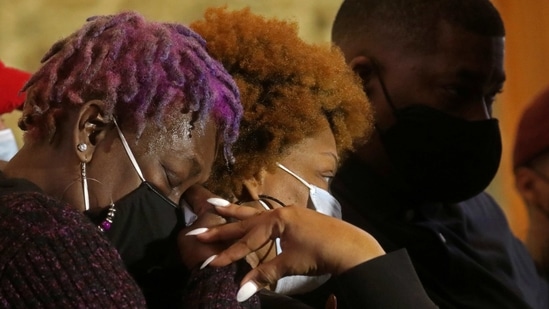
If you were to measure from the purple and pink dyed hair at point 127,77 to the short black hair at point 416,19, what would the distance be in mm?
789

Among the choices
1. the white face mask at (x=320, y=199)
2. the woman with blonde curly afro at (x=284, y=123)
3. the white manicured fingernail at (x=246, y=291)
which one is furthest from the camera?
the white face mask at (x=320, y=199)

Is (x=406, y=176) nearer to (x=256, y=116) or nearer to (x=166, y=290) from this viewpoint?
(x=256, y=116)

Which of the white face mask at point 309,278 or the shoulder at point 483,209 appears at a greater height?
the white face mask at point 309,278

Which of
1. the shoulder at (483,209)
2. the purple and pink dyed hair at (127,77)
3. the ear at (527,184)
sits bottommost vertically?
the shoulder at (483,209)

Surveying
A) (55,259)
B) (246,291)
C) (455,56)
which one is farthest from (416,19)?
(55,259)

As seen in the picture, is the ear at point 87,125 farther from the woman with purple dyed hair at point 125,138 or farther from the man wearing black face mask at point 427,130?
the man wearing black face mask at point 427,130

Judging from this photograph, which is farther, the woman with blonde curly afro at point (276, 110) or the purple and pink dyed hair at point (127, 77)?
the woman with blonde curly afro at point (276, 110)

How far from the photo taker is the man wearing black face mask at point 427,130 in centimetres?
173

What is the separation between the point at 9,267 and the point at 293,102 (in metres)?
0.56

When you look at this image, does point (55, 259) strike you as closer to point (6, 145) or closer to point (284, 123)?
point (284, 123)

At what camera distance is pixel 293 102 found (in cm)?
129

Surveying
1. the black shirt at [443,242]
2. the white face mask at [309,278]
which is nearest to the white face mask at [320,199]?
the white face mask at [309,278]

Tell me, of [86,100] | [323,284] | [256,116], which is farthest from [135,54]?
[323,284]

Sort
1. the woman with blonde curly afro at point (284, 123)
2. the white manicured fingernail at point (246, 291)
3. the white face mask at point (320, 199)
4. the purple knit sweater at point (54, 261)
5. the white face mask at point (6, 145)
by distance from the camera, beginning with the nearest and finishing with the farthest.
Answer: the purple knit sweater at point (54, 261) → the white manicured fingernail at point (246, 291) → the woman with blonde curly afro at point (284, 123) → the white face mask at point (320, 199) → the white face mask at point (6, 145)
